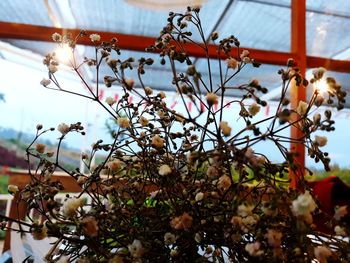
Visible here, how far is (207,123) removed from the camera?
0.59m

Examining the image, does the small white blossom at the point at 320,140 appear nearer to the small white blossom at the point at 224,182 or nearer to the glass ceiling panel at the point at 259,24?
the small white blossom at the point at 224,182

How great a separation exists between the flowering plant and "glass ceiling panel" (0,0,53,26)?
268 centimetres

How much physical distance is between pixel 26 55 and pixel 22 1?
566mm

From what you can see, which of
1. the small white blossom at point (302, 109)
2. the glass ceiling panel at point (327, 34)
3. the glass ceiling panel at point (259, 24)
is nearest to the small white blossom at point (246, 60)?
the small white blossom at point (302, 109)

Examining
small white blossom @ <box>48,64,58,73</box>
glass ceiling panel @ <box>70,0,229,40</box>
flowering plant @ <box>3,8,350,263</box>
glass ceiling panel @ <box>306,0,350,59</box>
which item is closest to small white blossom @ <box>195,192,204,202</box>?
flowering plant @ <box>3,8,350,263</box>

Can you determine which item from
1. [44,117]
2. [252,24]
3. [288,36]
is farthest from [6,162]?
[288,36]

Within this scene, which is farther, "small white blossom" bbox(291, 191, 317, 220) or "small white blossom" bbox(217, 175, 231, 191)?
"small white blossom" bbox(217, 175, 231, 191)

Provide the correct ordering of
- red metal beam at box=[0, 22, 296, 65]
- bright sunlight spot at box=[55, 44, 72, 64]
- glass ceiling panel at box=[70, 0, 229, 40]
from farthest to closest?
glass ceiling panel at box=[70, 0, 229, 40], red metal beam at box=[0, 22, 296, 65], bright sunlight spot at box=[55, 44, 72, 64]

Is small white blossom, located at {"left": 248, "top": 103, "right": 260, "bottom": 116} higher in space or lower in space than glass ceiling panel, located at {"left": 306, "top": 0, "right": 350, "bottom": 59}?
lower

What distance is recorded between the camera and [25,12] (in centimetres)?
309

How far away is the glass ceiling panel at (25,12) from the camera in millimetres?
2990

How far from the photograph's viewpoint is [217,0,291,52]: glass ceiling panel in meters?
3.25

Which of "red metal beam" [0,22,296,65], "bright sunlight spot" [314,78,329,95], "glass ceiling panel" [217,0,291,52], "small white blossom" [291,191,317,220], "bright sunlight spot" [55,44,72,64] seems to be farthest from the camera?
"glass ceiling panel" [217,0,291,52]

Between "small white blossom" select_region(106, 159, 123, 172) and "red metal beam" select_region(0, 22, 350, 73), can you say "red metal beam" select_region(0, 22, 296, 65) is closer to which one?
"red metal beam" select_region(0, 22, 350, 73)
